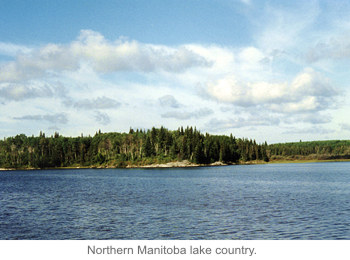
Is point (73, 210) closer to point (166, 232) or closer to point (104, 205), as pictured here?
point (104, 205)

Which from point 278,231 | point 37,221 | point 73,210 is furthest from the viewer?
point 73,210

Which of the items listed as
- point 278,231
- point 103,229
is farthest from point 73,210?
point 278,231

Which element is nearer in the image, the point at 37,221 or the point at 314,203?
the point at 37,221

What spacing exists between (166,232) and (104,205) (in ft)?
80.2

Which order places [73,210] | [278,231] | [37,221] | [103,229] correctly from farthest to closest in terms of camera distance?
1. [73,210]
2. [37,221]
3. [103,229]
4. [278,231]
